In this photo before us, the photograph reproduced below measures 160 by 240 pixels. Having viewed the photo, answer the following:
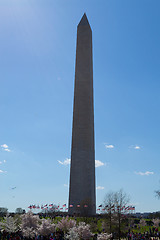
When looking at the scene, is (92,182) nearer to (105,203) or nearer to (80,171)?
(80,171)

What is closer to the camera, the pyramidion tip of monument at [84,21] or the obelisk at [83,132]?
the obelisk at [83,132]

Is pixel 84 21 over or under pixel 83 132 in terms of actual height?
over

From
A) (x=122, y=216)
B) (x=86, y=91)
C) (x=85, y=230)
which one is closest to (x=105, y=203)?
(x=122, y=216)

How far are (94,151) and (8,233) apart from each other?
3356cm

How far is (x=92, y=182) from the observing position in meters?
49.7

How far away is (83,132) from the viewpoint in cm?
5081

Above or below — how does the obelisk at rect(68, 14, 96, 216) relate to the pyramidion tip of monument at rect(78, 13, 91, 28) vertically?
below

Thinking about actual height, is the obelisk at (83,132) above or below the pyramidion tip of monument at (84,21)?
below

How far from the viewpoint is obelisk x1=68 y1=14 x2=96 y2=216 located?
47.9 m

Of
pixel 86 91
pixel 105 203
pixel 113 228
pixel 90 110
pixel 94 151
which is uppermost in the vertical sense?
pixel 86 91

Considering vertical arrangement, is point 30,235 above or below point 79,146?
below

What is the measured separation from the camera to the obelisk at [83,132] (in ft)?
157

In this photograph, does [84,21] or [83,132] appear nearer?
[83,132]

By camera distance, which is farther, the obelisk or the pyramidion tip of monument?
the pyramidion tip of monument
